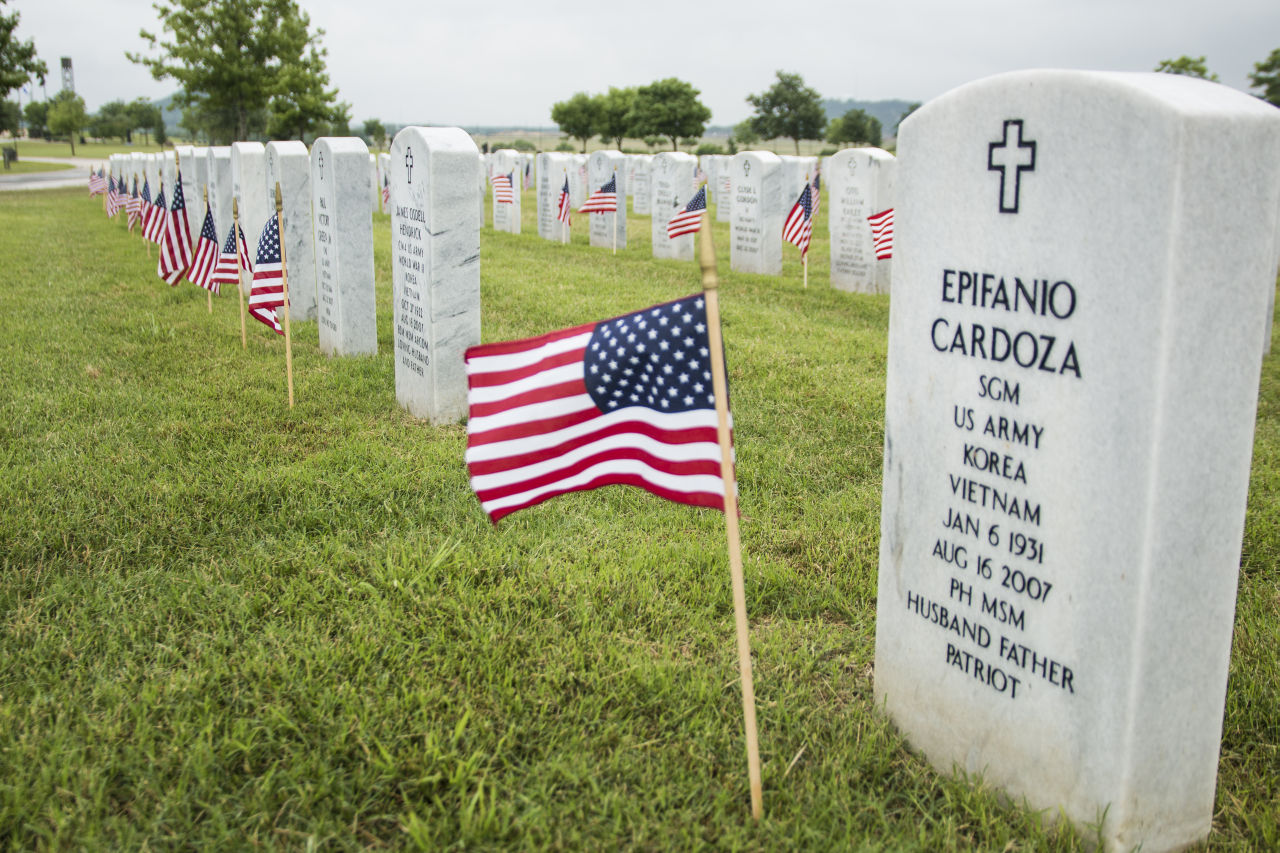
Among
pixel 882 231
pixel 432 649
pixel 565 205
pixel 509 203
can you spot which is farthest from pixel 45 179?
pixel 432 649

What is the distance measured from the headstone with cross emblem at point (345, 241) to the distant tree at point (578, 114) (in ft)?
207

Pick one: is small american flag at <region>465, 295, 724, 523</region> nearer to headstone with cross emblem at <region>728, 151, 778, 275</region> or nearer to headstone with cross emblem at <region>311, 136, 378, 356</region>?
headstone with cross emblem at <region>311, 136, 378, 356</region>

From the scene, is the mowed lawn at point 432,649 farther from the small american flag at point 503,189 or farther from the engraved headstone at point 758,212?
the small american flag at point 503,189

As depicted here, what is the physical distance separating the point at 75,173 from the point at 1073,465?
54.0 m

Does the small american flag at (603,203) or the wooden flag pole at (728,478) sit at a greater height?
the small american flag at (603,203)

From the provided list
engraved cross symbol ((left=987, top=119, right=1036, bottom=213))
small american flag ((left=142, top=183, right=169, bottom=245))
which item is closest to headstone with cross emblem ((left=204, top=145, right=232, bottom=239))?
small american flag ((left=142, top=183, right=169, bottom=245))

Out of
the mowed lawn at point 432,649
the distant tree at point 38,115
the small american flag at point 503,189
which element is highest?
the distant tree at point 38,115

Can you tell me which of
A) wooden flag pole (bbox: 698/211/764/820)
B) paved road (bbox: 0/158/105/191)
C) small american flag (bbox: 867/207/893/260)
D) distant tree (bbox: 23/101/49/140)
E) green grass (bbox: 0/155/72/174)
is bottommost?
wooden flag pole (bbox: 698/211/764/820)

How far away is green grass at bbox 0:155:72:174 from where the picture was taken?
1828 inches

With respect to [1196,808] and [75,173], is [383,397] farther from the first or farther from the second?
[75,173]

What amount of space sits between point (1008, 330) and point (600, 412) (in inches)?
43.3

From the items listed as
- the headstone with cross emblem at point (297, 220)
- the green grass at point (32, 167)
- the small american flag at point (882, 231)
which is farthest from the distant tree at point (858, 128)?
the headstone with cross emblem at point (297, 220)

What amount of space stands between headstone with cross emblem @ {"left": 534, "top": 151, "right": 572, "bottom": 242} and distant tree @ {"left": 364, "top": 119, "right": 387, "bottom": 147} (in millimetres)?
57528

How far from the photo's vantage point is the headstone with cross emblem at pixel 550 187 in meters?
18.3
